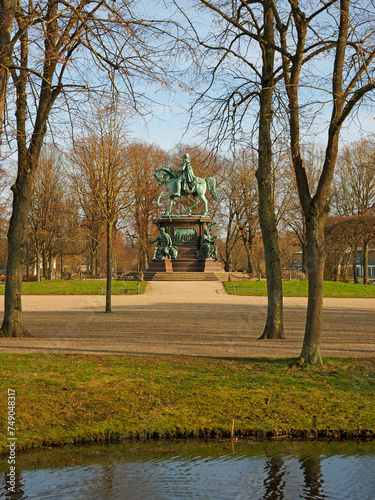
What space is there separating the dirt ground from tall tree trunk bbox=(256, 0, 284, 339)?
602mm

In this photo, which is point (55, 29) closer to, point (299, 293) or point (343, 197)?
point (299, 293)

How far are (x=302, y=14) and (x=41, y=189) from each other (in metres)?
36.2

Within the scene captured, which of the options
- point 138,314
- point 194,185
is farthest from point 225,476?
point 194,185

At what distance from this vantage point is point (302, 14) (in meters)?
9.06

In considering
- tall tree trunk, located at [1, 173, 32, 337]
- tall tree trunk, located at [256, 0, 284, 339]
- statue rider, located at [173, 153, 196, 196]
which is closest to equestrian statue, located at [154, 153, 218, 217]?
statue rider, located at [173, 153, 196, 196]

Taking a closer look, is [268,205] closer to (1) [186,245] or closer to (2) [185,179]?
(1) [186,245]

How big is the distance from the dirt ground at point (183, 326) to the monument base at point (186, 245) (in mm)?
7665

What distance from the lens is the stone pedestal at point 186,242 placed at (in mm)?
34188

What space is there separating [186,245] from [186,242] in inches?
7.8

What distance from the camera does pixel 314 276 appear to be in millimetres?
8602

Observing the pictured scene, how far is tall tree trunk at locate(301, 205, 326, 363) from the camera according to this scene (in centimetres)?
856

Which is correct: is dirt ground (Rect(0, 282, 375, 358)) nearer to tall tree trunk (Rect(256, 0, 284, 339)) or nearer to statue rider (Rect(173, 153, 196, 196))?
tall tree trunk (Rect(256, 0, 284, 339))

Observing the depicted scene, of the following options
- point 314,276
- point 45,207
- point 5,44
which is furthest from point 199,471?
point 45,207

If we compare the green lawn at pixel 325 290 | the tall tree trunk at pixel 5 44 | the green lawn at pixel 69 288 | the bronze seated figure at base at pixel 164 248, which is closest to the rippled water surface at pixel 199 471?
the tall tree trunk at pixel 5 44
